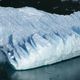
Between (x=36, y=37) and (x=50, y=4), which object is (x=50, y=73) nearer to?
(x=36, y=37)

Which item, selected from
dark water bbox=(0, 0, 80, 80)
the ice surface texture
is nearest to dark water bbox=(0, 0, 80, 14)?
the ice surface texture

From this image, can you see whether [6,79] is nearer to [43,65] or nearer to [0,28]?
[43,65]

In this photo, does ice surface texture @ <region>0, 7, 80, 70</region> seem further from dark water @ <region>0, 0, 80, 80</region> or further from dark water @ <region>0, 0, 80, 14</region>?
dark water @ <region>0, 0, 80, 14</region>

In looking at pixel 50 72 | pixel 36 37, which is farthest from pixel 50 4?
pixel 50 72

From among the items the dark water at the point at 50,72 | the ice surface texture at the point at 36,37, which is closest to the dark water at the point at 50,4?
the ice surface texture at the point at 36,37

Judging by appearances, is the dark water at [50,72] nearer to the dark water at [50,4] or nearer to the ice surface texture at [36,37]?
the ice surface texture at [36,37]

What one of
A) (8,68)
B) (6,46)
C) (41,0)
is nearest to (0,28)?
(6,46)

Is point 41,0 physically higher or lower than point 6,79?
lower

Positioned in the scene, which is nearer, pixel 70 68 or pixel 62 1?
pixel 70 68
